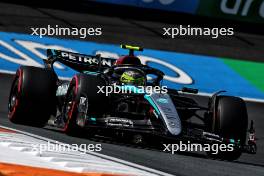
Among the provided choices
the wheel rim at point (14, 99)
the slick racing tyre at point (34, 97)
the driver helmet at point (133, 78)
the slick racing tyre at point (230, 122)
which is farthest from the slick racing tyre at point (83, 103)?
the slick racing tyre at point (230, 122)

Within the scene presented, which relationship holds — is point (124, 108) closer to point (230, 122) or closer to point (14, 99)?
point (230, 122)

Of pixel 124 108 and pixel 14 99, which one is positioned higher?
pixel 14 99

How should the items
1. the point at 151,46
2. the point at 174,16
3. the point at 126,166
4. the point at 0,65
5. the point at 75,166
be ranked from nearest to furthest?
1. the point at 75,166
2. the point at 126,166
3. the point at 0,65
4. the point at 151,46
5. the point at 174,16

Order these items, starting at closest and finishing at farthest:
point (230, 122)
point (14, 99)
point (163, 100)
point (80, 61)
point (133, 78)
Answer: point (163, 100), point (230, 122), point (133, 78), point (14, 99), point (80, 61)

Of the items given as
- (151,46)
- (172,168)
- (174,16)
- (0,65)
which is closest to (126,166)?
(172,168)

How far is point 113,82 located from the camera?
1188 cm

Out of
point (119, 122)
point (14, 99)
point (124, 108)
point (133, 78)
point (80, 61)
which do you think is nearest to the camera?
point (119, 122)

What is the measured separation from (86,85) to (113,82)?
0.57 meters

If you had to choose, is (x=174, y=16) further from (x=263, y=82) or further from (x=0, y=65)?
(x=0, y=65)

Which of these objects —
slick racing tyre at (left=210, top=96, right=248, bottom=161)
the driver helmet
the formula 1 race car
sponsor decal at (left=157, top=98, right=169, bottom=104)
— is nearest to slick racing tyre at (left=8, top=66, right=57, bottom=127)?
the formula 1 race car

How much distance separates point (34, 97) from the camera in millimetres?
12258

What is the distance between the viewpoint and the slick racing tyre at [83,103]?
11.3 metres

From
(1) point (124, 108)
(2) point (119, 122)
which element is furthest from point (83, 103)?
(1) point (124, 108)

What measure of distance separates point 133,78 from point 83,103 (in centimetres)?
106
